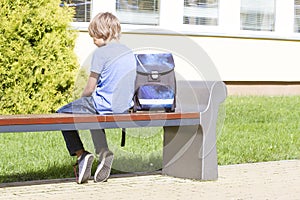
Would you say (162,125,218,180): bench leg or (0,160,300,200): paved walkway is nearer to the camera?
(0,160,300,200): paved walkway

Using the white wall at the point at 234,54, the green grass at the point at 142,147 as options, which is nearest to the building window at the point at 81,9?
the white wall at the point at 234,54

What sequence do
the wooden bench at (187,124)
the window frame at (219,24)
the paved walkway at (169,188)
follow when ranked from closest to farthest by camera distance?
the paved walkway at (169,188), the wooden bench at (187,124), the window frame at (219,24)

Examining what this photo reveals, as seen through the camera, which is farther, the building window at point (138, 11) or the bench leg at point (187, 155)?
the building window at point (138, 11)

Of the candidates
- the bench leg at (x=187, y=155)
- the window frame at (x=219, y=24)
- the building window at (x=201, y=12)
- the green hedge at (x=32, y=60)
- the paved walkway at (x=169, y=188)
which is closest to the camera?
the paved walkway at (x=169, y=188)

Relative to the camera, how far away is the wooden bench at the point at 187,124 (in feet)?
22.4

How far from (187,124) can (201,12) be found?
32.7ft

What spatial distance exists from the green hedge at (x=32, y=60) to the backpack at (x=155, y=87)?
4.53 m

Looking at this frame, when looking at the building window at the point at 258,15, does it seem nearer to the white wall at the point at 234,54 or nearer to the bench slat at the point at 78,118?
the white wall at the point at 234,54

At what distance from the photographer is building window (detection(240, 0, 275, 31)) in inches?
700

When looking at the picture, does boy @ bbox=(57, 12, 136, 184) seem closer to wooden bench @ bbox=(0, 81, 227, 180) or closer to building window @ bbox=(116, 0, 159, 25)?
wooden bench @ bbox=(0, 81, 227, 180)

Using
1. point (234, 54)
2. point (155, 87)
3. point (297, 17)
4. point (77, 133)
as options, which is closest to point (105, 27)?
point (155, 87)

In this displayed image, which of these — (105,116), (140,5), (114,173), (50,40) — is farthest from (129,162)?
(140,5)

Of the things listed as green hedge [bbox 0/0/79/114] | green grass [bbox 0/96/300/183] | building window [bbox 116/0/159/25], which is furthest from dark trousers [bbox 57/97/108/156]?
building window [bbox 116/0/159/25]

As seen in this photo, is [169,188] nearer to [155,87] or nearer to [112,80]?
[155,87]
